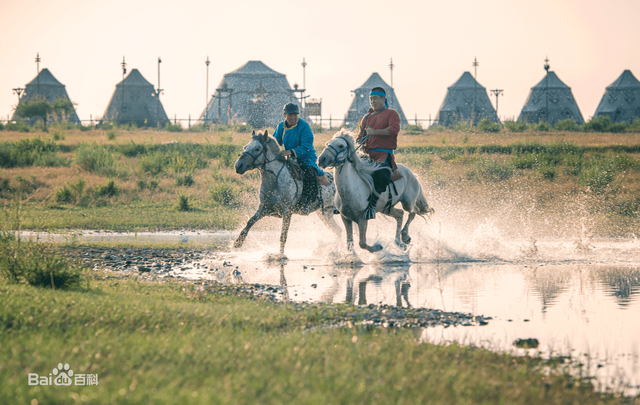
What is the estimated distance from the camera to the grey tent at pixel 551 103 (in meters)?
66.9

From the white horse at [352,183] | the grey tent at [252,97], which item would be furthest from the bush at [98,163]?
the grey tent at [252,97]

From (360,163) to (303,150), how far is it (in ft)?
3.90

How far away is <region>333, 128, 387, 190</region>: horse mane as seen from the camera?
32.0 ft

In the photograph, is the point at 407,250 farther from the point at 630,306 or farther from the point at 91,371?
the point at 91,371

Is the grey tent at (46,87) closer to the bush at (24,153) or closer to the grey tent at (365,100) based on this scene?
the grey tent at (365,100)

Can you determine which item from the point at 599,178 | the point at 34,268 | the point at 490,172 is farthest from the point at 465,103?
the point at 34,268

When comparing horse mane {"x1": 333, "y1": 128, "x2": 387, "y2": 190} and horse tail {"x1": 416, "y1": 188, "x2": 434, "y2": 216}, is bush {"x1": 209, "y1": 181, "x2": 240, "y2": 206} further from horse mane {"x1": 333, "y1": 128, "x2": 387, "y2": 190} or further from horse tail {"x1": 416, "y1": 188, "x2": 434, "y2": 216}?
horse mane {"x1": 333, "y1": 128, "x2": 387, "y2": 190}

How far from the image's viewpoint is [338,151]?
938 cm

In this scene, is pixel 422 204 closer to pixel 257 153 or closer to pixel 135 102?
pixel 257 153

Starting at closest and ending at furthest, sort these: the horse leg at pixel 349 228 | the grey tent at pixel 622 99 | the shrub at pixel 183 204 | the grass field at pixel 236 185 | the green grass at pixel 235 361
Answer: the green grass at pixel 235 361 < the horse leg at pixel 349 228 < the grass field at pixel 236 185 < the shrub at pixel 183 204 < the grey tent at pixel 622 99

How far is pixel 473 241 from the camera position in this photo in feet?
39.4

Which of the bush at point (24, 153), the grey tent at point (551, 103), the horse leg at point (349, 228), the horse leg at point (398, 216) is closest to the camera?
the horse leg at point (349, 228)

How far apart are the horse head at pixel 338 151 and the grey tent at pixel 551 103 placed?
60305mm

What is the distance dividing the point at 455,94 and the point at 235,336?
68580mm
